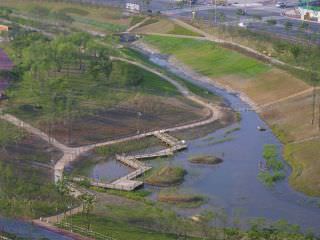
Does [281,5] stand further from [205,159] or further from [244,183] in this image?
[244,183]

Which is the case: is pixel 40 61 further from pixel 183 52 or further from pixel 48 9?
pixel 48 9

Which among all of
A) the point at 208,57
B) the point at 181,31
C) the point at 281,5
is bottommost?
the point at 208,57

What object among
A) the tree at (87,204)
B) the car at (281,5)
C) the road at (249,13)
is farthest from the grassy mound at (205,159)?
the car at (281,5)

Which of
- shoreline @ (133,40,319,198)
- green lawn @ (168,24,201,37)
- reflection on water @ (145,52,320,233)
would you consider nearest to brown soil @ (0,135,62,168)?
reflection on water @ (145,52,320,233)

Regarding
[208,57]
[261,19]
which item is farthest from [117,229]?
[261,19]

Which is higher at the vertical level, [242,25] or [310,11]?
[310,11]

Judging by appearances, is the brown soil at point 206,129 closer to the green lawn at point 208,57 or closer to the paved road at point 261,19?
the green lawn at point 208,57
